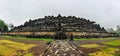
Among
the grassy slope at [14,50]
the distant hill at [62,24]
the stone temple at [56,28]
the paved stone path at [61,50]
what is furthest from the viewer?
the distant hill at [62,24]

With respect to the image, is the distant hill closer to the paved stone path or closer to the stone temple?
the stone temple

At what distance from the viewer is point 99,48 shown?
56.4 meters

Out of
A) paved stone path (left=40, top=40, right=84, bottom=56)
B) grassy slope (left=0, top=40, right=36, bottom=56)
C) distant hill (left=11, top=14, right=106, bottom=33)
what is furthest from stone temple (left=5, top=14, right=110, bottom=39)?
paved stone path (left=40, top=40, right=84, bottom=56)

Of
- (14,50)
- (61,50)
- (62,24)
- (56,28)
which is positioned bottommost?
Answer: (14,50)

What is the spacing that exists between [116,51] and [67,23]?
40.6 metres

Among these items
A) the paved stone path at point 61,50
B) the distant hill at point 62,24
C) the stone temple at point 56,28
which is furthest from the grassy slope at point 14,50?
the distant hill at point 62,24

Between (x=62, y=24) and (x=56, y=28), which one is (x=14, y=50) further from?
(x=62, y=24)

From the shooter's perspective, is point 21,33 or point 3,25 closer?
point 21,33

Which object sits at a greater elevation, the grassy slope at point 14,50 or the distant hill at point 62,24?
the distant hill at point 62,24

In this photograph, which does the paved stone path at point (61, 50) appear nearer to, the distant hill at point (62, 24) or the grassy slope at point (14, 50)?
the grassy slope at point (14, 50)

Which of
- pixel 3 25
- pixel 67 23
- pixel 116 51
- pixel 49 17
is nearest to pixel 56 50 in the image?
pixel 116 51

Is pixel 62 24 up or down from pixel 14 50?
up

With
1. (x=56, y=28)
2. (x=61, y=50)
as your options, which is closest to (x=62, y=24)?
(x=56, y=28)

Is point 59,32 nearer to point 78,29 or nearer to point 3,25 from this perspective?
point 78,29
